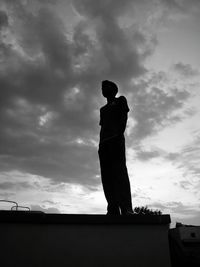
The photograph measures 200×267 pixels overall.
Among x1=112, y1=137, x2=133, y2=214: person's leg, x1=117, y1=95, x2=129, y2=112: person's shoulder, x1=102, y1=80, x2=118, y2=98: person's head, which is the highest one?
x1=102, y1=80, x2=118, y2=98: person's head

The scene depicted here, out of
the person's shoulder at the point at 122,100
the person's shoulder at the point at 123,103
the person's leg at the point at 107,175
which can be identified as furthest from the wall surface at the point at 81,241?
the person's shoulder at the point at 122,100

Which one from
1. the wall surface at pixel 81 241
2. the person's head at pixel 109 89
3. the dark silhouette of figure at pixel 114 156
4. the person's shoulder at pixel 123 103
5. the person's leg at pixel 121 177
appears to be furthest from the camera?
the person's head at pixel 109 89

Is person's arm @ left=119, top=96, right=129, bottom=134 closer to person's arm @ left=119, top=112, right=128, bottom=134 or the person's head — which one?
person's arm @ left=119, top=112, right=128, bottom=134

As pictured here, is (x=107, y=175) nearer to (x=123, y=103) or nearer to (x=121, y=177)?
(x=121, y=177)

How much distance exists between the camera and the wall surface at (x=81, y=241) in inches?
145

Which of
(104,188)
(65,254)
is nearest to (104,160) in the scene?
(104,188)

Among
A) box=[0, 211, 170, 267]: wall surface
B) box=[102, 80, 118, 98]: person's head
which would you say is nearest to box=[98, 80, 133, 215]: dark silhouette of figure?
box=[102, 80, 118, 98]: person's head

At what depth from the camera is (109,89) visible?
552cm

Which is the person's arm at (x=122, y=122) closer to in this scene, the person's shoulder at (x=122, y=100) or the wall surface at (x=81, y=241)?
the person's shoulder at (x=122, y=100)

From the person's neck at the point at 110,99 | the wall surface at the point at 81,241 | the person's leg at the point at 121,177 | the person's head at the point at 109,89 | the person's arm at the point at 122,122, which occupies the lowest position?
the wall surface at the point at 81,241

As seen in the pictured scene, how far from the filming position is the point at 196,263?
23.9 feet

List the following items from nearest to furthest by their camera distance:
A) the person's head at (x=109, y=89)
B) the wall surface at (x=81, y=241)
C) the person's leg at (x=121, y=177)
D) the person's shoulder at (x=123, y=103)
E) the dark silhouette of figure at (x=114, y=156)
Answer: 1. the wall surface at (x=81, y=241)
2. the person's leg at (x=121, y=177)
3. the dark silhouette of figure at (x=114, y=156)
4. the person's shoulder at (x=123, y=103)
5. the person's head at (x=109, y=89)

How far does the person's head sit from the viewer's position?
551 centimetres

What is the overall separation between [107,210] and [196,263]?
420 centimetres
